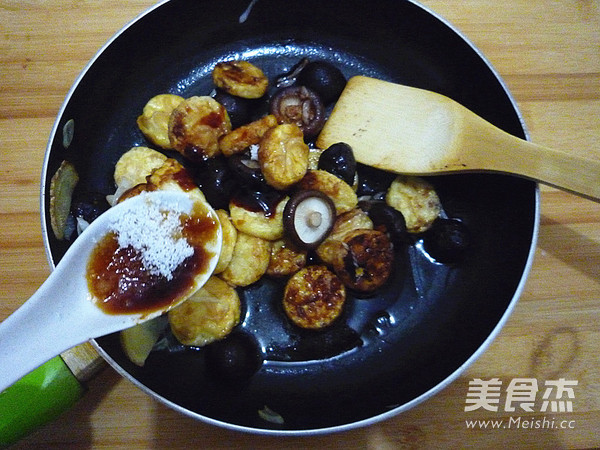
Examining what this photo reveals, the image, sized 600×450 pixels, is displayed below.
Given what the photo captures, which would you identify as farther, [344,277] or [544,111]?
[544,111]

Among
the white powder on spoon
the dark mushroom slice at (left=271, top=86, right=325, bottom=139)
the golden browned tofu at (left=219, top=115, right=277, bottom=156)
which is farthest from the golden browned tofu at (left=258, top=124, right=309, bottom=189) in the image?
the white powder on spoon

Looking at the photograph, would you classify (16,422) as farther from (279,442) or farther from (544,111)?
(544,111)

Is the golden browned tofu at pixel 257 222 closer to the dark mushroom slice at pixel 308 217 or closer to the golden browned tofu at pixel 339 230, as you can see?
the dark mushroom slice at pixel 308 217

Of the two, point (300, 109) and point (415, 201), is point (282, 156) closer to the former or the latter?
point (300, 109)

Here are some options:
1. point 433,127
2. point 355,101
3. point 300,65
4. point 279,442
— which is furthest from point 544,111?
point 279,442
